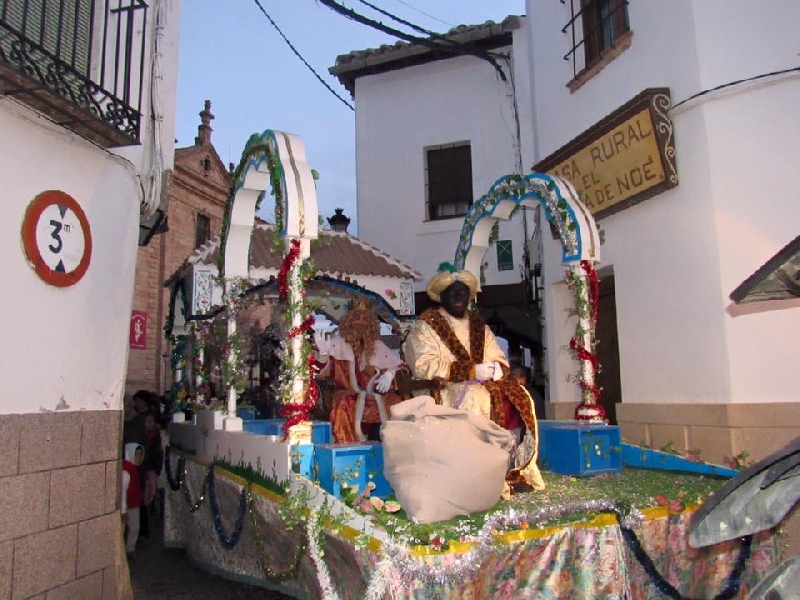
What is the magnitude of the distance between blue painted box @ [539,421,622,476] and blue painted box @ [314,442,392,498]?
182 cm

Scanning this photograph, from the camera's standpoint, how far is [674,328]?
6.66 m

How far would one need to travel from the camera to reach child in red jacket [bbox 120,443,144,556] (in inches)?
285

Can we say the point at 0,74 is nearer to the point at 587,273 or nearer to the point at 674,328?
the point at 587,273

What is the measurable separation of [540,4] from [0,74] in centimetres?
723

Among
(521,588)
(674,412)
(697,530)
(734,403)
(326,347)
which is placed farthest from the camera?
(326,347)

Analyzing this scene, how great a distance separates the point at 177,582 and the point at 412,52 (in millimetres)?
9567

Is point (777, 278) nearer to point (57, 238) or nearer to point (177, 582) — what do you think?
point (57, 238)

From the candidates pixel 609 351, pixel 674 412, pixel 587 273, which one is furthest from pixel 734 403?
pixel 609 351

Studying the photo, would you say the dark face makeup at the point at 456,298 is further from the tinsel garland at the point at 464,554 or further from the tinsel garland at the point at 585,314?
the tinsel garland at the point at 464,554

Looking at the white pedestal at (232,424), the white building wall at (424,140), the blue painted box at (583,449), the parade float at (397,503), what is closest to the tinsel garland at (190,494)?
the parade float at (397,503)

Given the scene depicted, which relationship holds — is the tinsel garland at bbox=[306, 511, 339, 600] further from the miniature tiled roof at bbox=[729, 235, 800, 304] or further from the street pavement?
the miniature tiled roof at bbox=[729, 235, 800, 304]

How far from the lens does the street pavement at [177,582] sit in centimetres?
609

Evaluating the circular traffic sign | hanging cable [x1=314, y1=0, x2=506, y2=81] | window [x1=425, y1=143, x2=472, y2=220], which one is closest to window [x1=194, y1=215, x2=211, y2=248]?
window [x1=425, y1=143, x2=472, y2=220]

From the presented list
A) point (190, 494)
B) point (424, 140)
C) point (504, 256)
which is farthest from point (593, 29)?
point (190, 494)
